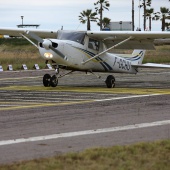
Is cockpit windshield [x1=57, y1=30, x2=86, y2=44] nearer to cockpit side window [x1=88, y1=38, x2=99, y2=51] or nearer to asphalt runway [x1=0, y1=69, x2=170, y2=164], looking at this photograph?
cockpit side window [x1=88, y1=38, x2=99, y2=51]

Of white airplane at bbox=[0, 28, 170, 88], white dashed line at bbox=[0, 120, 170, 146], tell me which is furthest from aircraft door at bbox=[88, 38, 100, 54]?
white dashed line at bbox=[0, 120, 170, 146]

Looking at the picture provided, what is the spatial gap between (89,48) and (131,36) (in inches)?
70.1

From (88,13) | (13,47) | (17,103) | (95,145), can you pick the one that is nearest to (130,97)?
(17,103)

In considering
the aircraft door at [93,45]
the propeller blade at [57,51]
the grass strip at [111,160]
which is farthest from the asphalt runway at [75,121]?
the aircraft door at [93,45]

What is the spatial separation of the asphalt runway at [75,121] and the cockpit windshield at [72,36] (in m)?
3.46

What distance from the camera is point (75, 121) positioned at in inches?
520

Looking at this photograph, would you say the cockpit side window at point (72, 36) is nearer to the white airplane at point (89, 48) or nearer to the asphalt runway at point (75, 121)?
the white airplane at point (89, 48)

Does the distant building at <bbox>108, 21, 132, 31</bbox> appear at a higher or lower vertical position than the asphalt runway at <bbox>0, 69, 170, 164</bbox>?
higher

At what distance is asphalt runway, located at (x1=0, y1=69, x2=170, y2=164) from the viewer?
33.9 ft

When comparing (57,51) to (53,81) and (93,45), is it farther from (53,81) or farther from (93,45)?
(93,45)

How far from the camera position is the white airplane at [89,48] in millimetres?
22047

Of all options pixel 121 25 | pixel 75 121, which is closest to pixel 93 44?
pixel 75 121

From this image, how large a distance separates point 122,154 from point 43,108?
22.4 ft

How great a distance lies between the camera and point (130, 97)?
18844 millimetres
